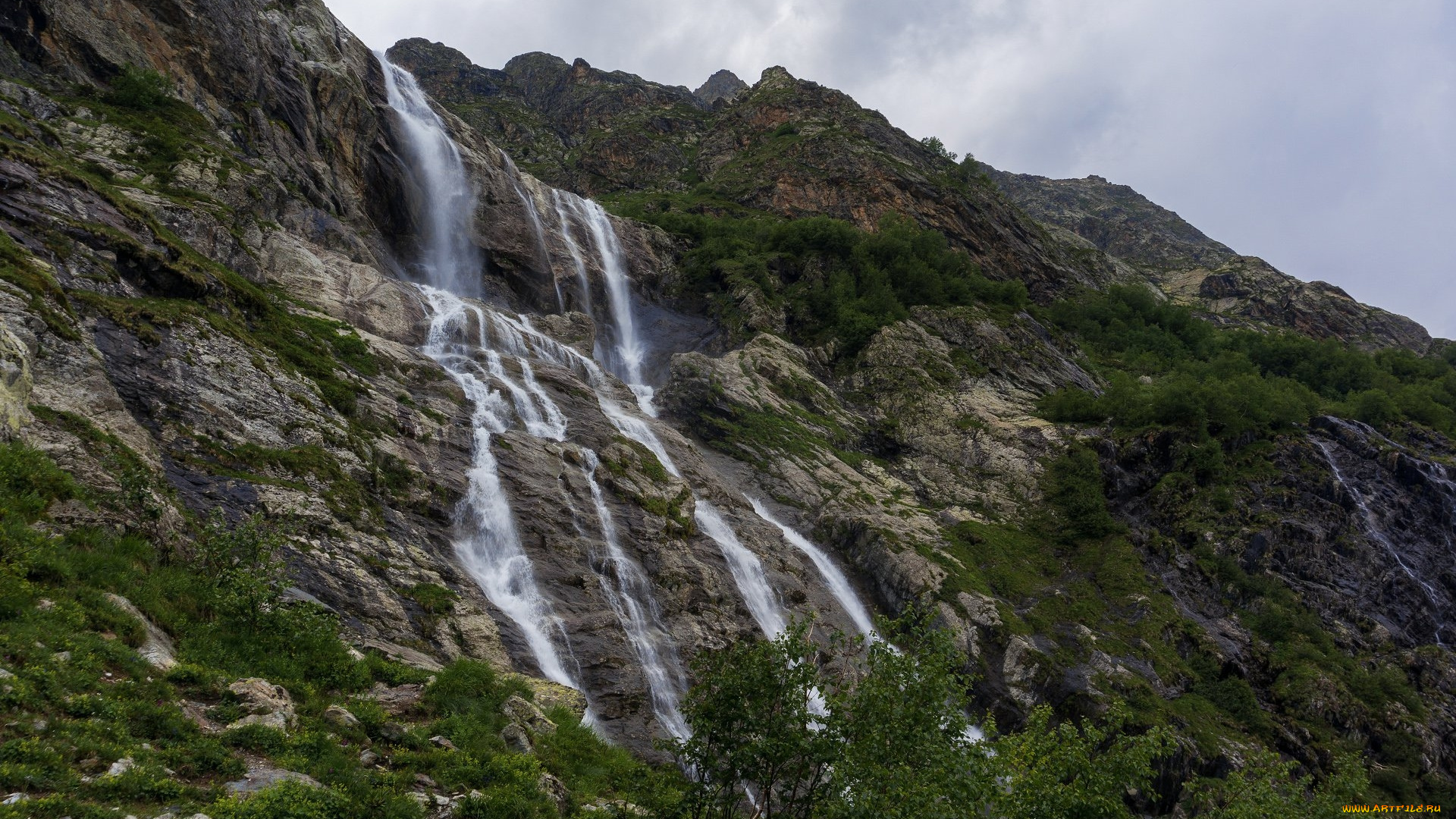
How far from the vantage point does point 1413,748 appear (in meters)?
30.0

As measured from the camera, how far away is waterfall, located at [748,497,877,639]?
31844mm

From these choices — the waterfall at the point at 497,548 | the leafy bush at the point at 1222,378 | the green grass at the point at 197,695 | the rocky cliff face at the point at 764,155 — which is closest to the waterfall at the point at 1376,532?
the leafy bush at the point at 1222,378

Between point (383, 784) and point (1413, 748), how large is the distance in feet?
133

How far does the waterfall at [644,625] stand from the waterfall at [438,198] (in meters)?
30.8

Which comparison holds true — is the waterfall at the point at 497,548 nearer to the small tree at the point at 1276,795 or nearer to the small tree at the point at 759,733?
the small tree at the point at 759,733

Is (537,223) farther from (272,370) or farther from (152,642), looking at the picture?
(152,642)

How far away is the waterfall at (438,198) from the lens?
50.5 meters

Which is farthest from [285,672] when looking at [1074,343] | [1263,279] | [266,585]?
[1263,279]

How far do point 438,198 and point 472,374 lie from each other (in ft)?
88.8

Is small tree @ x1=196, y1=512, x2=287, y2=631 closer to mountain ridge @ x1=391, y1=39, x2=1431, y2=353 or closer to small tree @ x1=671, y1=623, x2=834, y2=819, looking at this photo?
small tree @ x1=671, y1=623, x2=834, y2=819

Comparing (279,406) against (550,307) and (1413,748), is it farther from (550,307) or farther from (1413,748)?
(1413,748)

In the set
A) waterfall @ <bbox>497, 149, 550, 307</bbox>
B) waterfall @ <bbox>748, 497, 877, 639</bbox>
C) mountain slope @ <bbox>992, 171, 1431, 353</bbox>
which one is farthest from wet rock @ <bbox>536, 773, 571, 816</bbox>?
mountain slope @ <bbox>992, 171, 1431, 353</bbox>

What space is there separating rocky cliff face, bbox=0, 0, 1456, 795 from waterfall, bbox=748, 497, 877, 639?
118cm

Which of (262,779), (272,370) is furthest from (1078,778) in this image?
(272,370)
